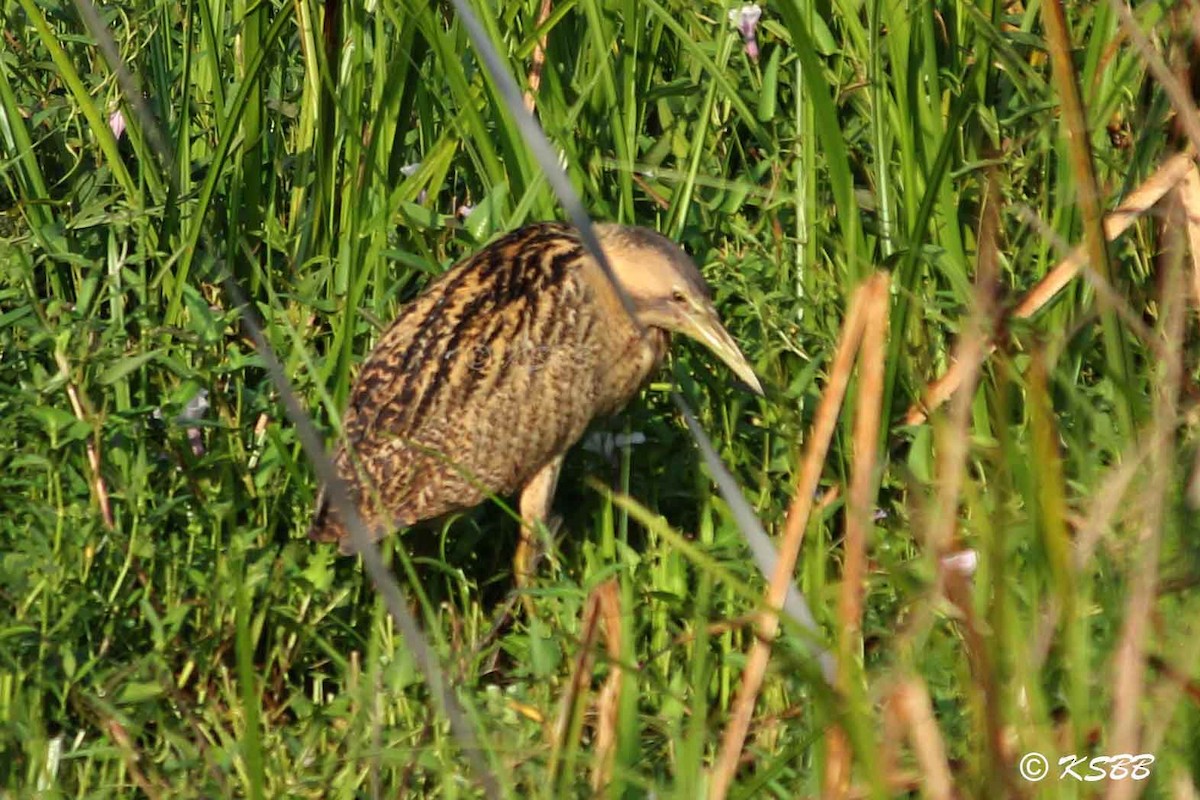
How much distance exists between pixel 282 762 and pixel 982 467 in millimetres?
1768

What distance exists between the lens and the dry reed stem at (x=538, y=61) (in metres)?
5.27

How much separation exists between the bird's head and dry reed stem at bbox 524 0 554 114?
1.76 ft

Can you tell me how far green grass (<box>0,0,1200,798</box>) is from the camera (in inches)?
148

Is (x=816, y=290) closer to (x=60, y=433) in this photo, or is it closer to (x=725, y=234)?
(x=725, y=234)

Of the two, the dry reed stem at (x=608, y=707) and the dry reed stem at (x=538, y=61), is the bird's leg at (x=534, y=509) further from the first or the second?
the dry reed stem at (x=608, y=707)

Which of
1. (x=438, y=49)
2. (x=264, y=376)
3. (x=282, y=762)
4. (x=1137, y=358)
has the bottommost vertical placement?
(x=1137, y=358)

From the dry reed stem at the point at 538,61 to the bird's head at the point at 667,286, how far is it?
1.76ft

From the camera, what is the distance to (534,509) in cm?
495

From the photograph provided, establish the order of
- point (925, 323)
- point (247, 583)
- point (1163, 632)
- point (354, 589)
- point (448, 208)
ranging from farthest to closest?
point (448, 208) → point (925, 323) → point (354, 589) → point (247, 583) → point (1163, 632)

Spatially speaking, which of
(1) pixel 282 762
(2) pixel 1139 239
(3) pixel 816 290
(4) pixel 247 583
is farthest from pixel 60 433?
(2) pixel 1139 239

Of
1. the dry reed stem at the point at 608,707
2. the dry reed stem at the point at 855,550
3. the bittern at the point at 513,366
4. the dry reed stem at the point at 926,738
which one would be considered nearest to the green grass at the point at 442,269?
the dry reed stem at the point at 608,707

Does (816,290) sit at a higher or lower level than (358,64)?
lower

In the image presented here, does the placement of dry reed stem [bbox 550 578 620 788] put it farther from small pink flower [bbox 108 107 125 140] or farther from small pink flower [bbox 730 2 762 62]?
small pink flower [bbox 108 107 125 140]

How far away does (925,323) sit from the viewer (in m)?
4.98
